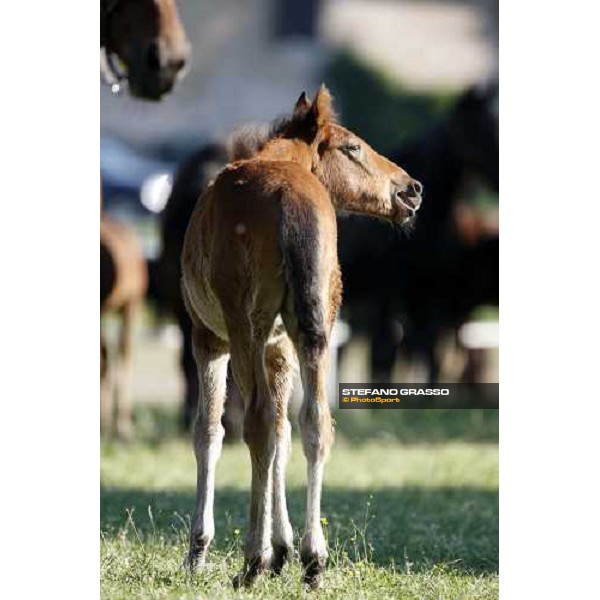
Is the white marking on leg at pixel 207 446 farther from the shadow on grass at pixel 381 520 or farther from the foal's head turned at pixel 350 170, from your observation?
the foal's head turned at pixel 350 170

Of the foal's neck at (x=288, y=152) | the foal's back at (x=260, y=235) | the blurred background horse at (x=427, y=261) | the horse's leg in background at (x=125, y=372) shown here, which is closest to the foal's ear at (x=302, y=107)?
the foal's neck at (x=288, y=152)

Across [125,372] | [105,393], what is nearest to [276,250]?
[105,393]

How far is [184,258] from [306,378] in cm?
119

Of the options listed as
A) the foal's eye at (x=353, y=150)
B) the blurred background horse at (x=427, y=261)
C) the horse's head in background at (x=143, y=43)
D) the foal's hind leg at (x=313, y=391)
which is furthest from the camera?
the blurred background horse at (x=427, y=261)

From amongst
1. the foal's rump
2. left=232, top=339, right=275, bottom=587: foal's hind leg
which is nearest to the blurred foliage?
the foal's rump

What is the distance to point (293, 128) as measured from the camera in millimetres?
7602

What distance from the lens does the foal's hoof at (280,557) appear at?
6.81m

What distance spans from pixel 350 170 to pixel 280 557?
2.07 metres

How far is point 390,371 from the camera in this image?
10758 millimetres

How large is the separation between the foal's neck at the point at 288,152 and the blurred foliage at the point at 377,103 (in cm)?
166
